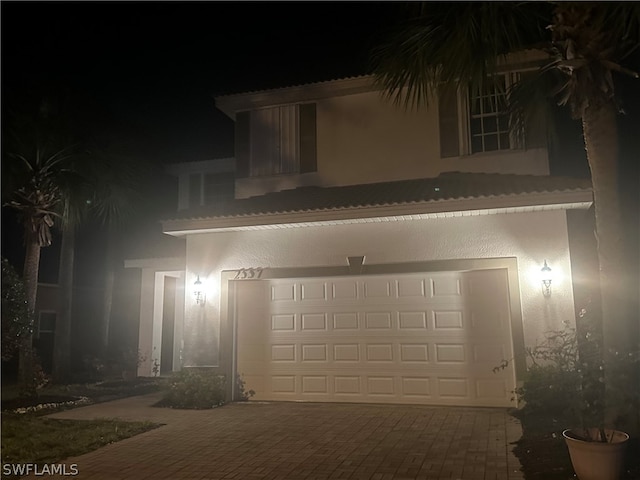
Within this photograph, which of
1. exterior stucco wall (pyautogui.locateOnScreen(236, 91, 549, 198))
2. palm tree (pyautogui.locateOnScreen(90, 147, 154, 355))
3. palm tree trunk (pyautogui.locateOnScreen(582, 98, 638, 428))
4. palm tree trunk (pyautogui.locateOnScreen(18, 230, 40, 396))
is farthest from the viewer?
palm tree (pyautogui.locateOnScreen(90, 147, 154, 355))

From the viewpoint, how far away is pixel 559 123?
10.4 metres

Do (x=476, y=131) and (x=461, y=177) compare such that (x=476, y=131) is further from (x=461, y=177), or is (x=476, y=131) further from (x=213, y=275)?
(x=213, y=275)

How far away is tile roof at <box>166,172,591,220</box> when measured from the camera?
8617 mm

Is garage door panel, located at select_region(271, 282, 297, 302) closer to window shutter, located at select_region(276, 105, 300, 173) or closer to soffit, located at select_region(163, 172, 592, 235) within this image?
soffit, located at select_region(163, 172, 592, 235)

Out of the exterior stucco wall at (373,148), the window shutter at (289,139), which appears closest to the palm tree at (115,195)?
the exterior stucco wall at (373,148)

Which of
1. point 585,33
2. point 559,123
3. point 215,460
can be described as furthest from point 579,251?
point 215,460

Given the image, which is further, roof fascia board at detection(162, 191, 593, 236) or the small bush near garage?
the small bush near garage

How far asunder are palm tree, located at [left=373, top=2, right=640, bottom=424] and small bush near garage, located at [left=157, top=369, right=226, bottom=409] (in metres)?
6.42

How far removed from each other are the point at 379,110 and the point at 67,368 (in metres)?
9.96

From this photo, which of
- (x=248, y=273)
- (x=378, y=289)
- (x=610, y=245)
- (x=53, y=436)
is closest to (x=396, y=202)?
(x=378, y=289)

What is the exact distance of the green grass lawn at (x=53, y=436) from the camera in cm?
651

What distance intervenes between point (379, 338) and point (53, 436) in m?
5.29

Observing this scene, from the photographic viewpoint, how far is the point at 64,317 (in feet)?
44.3

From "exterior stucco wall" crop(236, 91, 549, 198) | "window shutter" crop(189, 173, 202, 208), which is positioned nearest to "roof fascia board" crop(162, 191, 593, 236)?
"exterior stucco wall" crop(236, 91, 549, 198)
